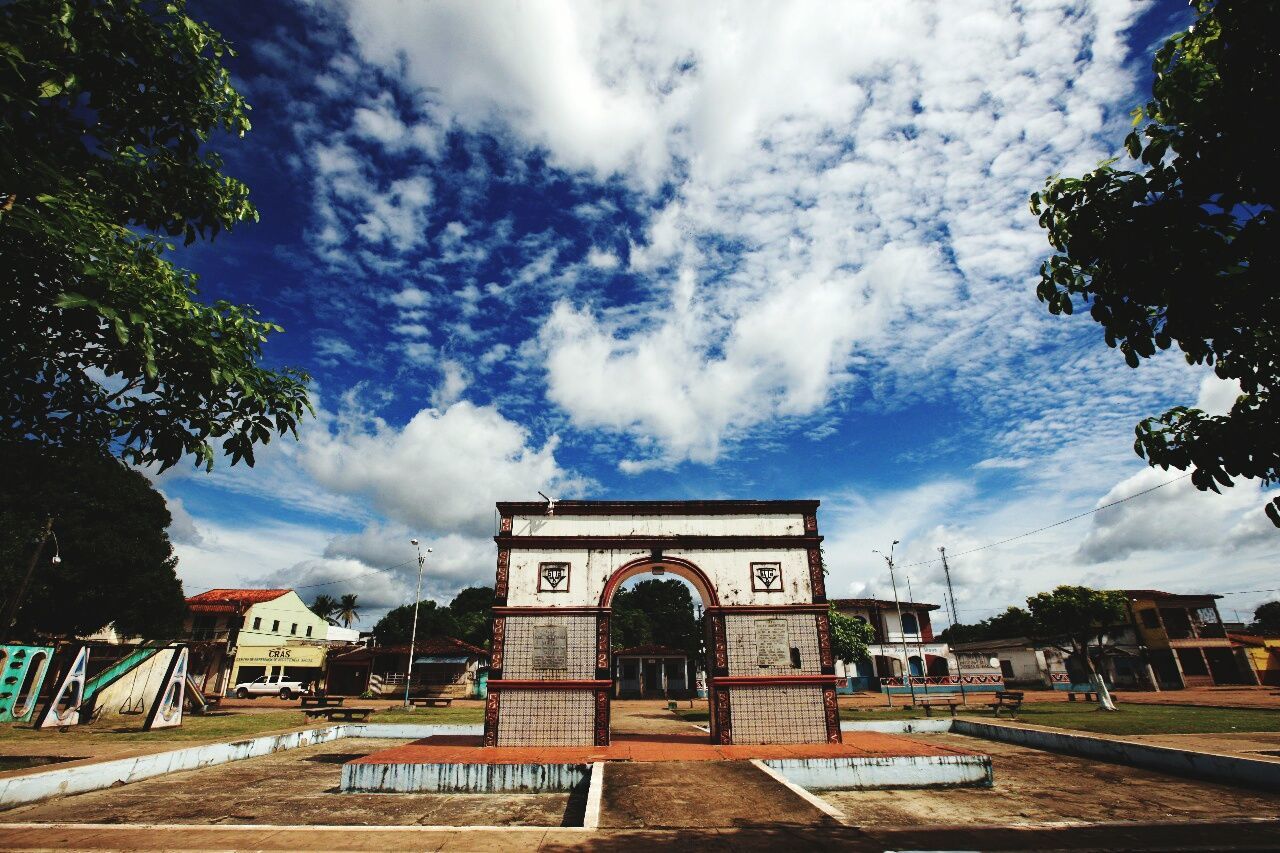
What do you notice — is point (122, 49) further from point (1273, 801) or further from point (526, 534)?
point (1273, 801)

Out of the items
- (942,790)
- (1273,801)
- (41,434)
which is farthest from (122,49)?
(1273,801)

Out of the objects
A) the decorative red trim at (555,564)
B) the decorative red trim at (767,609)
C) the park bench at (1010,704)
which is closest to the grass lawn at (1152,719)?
the park bench at (1010,704)

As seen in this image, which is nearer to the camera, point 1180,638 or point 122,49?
point 122,49

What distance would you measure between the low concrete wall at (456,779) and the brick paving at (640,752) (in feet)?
0.40

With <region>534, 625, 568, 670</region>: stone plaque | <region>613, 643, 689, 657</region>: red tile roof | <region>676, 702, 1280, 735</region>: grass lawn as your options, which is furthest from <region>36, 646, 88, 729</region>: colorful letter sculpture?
<region>613, 643, 689, 657</region>: red tile roof

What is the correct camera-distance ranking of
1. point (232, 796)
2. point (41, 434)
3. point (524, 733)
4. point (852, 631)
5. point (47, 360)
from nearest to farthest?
1. point (47, 360)
2. point (41, 434)
3. point (232, 796)
4. point (524, 733)
5. point (852, 631)

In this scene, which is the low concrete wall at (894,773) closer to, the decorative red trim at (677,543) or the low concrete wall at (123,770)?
the decorative red trim at (677,543)

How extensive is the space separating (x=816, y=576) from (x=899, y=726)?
28.9 feet

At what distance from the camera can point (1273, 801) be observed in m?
8.62

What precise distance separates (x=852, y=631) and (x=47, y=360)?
111ft

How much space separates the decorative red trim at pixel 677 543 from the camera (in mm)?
14609

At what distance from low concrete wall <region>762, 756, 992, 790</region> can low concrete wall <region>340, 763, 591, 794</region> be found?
13.7ft

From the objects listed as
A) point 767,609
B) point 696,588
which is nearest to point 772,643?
point 767,609

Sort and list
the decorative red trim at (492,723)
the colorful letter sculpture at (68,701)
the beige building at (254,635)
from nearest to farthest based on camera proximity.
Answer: the decorative red trim at (492,723)
the colorful letter sculpture at (68,701)
the beige building at (254,635)
